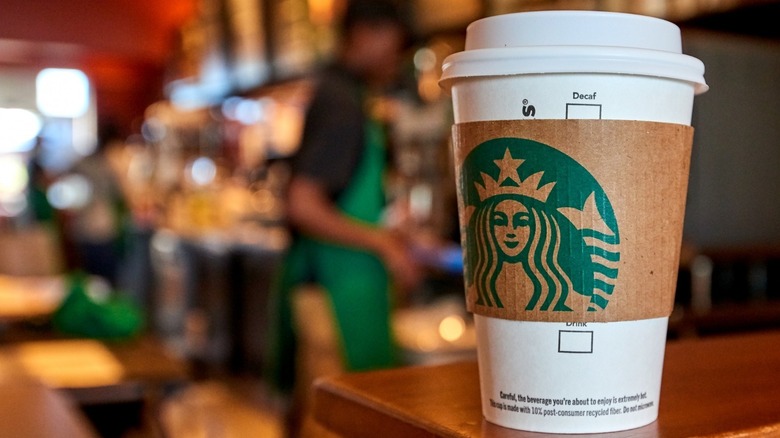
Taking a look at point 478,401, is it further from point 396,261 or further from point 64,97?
point 64,97

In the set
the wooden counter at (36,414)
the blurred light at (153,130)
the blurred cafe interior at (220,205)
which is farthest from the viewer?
the blurred light at (153,130)

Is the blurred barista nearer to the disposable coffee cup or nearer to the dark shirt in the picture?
the dark shirt

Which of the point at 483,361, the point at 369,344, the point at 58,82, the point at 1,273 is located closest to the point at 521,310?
the point at 483,361

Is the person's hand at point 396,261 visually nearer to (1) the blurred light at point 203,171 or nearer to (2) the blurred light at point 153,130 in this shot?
(1) the blurred light at point 203,171

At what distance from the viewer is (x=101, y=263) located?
682cm

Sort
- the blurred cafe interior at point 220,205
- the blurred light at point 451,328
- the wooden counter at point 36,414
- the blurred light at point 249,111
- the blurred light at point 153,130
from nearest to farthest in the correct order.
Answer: the wooden counter at point 36,414
the blurred cafe interior at point 220,205
the blurred light at point 451,328
the blurred light at point 249,111
the blurred light at point 153,130

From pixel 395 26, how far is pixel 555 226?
6.92 ft

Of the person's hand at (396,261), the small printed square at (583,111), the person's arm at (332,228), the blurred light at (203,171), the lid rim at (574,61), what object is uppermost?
the lid rim at (574,61)

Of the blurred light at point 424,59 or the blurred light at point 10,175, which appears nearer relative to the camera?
the blurred light at point 424,59

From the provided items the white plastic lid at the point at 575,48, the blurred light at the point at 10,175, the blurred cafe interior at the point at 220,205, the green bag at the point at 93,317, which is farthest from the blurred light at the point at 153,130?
the white plastic lid at the point at 575,48

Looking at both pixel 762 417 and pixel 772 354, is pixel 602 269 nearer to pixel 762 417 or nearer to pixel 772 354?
pixel 762 417

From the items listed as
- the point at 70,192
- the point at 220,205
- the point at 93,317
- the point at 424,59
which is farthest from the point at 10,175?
the point at 93,317

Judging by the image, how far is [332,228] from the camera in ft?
8.46

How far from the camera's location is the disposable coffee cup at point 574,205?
26.8 inches
